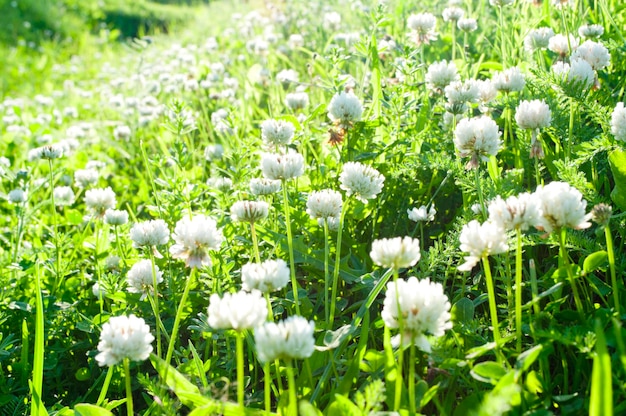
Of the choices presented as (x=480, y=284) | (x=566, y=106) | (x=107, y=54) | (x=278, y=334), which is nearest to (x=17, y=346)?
(x=278, y=334)

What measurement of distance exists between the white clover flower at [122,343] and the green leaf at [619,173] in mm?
1152

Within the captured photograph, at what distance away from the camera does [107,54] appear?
8.41 meters

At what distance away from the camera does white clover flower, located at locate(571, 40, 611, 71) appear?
1856 mm

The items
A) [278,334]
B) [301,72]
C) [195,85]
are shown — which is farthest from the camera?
[301,72]

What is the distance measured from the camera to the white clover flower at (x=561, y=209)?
1.16 metres

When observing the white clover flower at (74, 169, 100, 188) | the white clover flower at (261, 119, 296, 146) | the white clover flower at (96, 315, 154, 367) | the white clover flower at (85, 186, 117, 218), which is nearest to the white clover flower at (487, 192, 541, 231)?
the white clover flower at (96, 315, 154, 367)

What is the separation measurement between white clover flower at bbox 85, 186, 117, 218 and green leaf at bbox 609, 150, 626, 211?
1.54 m

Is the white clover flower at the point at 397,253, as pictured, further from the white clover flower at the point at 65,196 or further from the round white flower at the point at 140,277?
the white clover flower at the point at 65,196

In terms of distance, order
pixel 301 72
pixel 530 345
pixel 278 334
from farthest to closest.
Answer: pixel 301 72
pixel 530 345
pixel 278 334

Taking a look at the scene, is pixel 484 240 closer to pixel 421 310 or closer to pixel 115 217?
pixel 421 310

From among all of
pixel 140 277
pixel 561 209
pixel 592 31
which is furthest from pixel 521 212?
pixel 592 31

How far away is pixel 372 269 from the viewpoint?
1.90m

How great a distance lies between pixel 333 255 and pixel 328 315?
0.33 metres

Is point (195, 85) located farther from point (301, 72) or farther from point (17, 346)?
point (17, 346)
